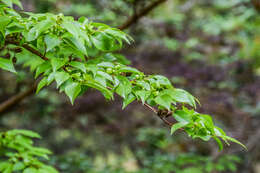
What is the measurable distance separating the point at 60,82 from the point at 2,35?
1.09 ft

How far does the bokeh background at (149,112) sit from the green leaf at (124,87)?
140 centimetres

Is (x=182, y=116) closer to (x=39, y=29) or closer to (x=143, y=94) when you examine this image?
(x=143, y=94)

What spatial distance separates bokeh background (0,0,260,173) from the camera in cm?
309

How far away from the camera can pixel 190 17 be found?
6.62m

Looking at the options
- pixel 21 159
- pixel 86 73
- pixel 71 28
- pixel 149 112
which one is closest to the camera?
pixel 71 28

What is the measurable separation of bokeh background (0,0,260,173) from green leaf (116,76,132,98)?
140cm

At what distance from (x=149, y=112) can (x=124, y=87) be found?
3.54 meters

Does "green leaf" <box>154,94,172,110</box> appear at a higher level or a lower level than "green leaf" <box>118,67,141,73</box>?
lower

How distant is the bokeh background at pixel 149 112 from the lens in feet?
10.1

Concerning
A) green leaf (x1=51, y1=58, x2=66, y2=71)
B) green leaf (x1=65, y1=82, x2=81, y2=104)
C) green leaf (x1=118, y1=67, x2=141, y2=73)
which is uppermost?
green leaf (x1=51, y1=58, x2=66, y2=71)

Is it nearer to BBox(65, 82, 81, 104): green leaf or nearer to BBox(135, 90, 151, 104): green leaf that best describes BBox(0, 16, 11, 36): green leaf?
BBox(65, 82, 81, 104): green leaf

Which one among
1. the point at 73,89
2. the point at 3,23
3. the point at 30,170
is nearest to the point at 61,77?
the point at 73,89

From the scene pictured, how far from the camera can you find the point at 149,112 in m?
4.34

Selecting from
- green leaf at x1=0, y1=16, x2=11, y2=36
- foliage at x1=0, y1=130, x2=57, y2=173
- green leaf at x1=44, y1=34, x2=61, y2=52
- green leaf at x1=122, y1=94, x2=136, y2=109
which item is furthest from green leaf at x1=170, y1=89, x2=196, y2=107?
foliage at x1=0, y1=130, x2=57, y2=173
